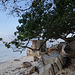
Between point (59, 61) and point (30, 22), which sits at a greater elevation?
point (30, 22)

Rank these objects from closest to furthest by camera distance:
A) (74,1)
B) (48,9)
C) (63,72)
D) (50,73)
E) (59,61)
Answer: (74,1) < (48,9) < (63,72) < (50,73) < (59,61)

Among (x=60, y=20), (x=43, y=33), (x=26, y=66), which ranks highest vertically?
(x=60, y=20)

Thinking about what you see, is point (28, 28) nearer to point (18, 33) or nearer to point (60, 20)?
point (18, 33)

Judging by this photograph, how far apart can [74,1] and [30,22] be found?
1.71 meters

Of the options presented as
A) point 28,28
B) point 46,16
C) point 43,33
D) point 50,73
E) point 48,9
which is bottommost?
point 50,73

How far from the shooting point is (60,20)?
3020mm

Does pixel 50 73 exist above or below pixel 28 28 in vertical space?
below

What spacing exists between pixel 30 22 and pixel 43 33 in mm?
741

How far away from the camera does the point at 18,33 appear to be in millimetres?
3578

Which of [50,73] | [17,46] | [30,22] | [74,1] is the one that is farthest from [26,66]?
[74,1]

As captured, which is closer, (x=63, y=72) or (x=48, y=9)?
(x=48, y=9)

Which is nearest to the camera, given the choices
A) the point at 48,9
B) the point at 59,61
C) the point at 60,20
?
the point at 60,20

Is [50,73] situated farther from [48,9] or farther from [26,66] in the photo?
[26,66]

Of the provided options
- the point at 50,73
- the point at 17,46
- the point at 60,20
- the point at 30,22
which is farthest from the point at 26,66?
the point at 60,20
